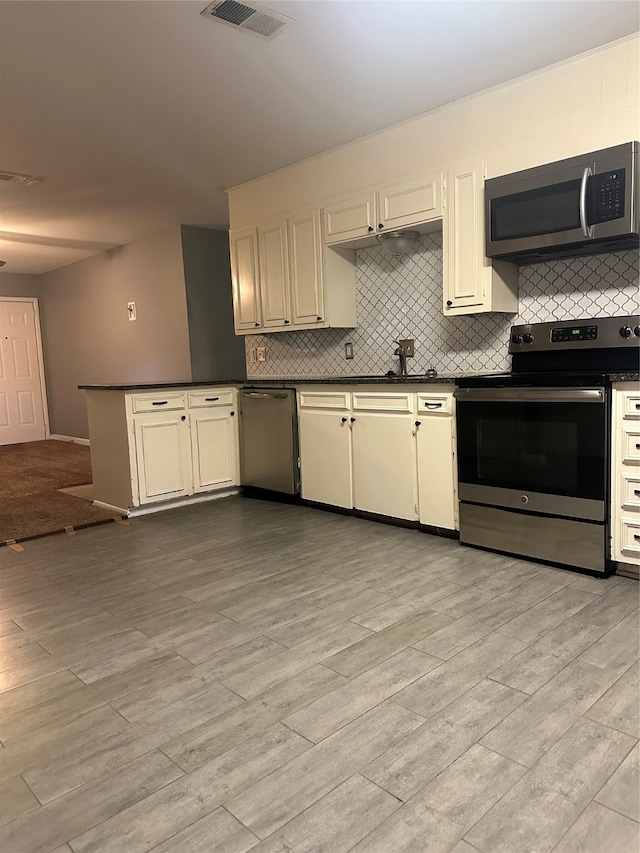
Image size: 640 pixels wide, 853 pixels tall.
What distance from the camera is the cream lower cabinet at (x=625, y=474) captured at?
2.69 m

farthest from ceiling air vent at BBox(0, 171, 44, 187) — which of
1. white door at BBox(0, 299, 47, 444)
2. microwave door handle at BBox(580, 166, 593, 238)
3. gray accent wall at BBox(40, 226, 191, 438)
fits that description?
white door at BBox(0, 299, 47, 444)

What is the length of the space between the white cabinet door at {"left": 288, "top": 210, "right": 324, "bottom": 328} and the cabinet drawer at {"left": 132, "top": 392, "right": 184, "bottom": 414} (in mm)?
1036

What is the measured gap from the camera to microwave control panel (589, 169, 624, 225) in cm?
278

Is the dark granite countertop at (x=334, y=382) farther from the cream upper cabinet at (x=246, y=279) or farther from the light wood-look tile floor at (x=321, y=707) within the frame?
the light wood-look tile floor at (x=321, y=707)

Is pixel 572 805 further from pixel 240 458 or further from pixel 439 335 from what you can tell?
pixel 240 458

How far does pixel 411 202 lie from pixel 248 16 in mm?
1465

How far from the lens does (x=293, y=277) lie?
4555mm

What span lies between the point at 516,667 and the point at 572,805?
0.62 meters

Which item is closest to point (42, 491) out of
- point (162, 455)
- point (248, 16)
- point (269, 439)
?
point (162, 455)

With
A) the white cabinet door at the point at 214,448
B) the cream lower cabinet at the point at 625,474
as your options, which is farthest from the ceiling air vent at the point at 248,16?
the white cabinet door at the point at 214,448

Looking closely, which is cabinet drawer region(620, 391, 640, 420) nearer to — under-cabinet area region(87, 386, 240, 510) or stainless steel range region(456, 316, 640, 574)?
stainless steel range region(456, 316, 640, 574)

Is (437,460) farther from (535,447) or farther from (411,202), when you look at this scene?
(411,202)

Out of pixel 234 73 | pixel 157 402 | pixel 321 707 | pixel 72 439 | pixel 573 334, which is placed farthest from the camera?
pixel 72 439

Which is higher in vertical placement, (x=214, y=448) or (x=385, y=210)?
(x=385, y=210)
